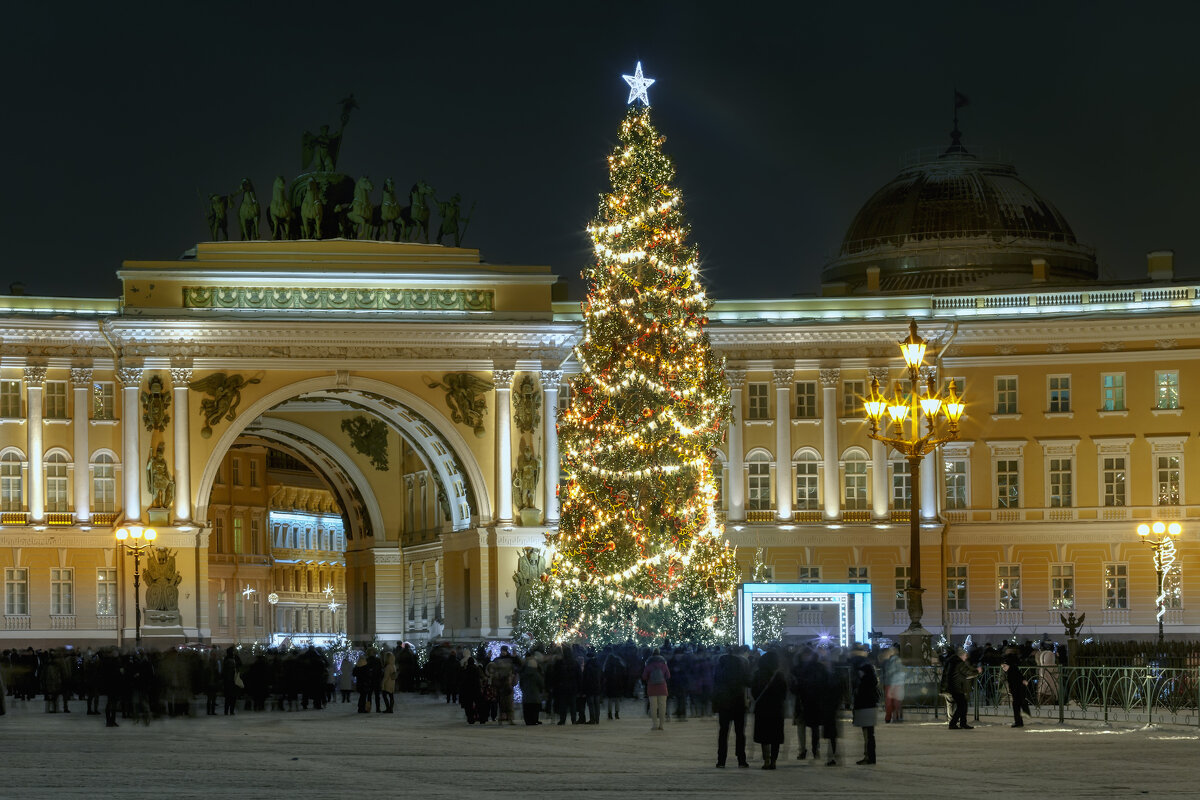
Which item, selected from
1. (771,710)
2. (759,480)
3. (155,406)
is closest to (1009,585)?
(759,480)

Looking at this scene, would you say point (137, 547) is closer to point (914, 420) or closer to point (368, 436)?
point (368, 436)

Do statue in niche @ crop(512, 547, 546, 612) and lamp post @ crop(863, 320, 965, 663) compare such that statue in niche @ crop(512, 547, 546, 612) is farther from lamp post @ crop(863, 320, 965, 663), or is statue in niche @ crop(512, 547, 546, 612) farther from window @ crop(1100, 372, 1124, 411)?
lamp post @ crop(863, 320, 965, 663)

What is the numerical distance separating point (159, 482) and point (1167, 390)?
30685 millimetres

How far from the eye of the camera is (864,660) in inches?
1216

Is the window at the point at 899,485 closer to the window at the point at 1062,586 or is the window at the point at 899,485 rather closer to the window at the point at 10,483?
the window at the point at 1062,586

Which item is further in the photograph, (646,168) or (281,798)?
(646,168)

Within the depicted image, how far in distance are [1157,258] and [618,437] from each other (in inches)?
1356

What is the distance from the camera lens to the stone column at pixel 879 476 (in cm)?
7119

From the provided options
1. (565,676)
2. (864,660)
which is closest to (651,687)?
(565,676)

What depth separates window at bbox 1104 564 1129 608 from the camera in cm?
7019

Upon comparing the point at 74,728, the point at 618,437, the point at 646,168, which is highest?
the point at 646,168

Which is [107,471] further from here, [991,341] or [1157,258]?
[1157,258]

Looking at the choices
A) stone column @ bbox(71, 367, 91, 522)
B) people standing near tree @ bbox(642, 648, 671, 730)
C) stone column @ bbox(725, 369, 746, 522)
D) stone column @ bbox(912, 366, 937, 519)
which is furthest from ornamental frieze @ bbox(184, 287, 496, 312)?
people standing near tree @ bbox(642, 648, 671, 730)

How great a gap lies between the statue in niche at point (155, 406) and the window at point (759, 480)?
59.5ft
